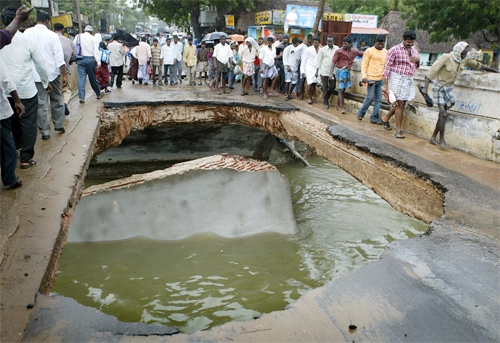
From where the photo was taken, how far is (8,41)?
4.00m

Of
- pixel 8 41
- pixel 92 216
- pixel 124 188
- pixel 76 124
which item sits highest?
pixel 8 41

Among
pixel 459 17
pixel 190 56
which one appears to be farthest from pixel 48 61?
pixel 459 17

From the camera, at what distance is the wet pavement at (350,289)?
236cm

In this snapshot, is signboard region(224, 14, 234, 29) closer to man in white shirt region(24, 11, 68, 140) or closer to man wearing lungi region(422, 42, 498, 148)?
man in white shirt region(24, 11, 68, 140)

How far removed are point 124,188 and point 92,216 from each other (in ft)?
2.29

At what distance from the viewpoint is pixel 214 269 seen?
635 cm

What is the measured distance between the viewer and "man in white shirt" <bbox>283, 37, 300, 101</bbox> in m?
9.90

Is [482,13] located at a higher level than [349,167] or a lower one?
higher

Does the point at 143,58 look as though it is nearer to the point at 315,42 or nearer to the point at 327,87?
the point at 315,42

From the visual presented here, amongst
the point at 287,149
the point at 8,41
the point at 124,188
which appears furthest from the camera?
the point at 287,149

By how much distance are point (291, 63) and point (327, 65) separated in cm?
143

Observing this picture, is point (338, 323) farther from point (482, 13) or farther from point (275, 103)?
point (482, 13)

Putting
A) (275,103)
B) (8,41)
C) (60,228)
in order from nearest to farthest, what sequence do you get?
(60,228)
(8,41)
(275,103)

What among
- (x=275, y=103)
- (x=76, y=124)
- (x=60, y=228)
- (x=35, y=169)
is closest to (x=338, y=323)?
(x=60, y=228)
